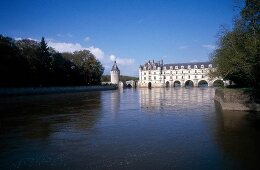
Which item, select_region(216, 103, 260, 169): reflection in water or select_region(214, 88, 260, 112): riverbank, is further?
select_region(214, 88, 260, 112): riverbank

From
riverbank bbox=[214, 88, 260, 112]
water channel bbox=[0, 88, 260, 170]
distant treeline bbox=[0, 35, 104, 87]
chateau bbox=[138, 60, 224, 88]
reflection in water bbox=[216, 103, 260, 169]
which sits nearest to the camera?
water channel bbox=[0, 88, 260, 170]

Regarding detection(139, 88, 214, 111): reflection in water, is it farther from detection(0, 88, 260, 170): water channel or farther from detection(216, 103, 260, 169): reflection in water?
detection(0, 88, 260, 170): water channel

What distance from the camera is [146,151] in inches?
438

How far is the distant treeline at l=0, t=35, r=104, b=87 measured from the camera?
60.2 metres

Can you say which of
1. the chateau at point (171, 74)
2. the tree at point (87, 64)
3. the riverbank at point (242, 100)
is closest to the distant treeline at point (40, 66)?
the tree at point (87, 64)

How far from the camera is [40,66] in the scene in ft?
244

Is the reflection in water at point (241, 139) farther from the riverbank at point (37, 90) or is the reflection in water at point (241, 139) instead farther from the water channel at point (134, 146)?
the riverbank at point (37, 90)

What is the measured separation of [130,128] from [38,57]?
64252 millimetres

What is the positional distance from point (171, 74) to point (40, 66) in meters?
81.4

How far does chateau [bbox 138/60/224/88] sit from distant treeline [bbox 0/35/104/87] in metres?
36.5

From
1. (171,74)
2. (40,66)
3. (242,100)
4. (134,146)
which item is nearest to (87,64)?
(40,66)

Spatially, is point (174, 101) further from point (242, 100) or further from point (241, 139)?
point (241, 139)

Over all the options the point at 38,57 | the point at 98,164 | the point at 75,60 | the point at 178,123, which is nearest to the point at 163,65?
the point at 75,60

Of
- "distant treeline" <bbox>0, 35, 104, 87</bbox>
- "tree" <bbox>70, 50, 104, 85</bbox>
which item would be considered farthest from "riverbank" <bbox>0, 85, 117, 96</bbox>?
"tree" <bbox>70, 50, 104, 85</bbox>
